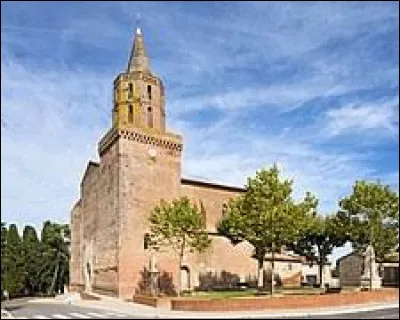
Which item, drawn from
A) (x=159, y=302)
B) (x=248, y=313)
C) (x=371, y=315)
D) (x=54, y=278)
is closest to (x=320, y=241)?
(x=159, y=302)

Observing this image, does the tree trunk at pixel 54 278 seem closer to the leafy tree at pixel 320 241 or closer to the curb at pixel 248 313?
the leafy tree at pixel 320 241

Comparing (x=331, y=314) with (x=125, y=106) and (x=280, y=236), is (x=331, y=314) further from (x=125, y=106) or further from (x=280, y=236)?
(x=125, y=106)

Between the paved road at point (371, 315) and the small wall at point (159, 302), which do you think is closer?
the paved road at point (371, 315)

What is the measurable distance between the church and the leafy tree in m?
6.59

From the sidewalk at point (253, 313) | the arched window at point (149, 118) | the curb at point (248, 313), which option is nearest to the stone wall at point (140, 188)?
the arched window at point (149, 118)

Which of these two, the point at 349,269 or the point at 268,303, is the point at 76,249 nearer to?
the point at 349,269

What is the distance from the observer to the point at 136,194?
45.2 meters

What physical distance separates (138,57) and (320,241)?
2273 centimetres

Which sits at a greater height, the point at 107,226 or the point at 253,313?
the point at 107,226

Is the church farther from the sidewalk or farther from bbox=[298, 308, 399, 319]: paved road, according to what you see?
bbox=[298, 308, 399, 319]: paved road

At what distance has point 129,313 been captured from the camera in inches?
1184

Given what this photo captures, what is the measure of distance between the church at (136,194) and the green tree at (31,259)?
9.97 meters

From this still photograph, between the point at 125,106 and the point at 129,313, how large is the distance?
2185 cm

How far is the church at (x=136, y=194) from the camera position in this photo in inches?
1738
